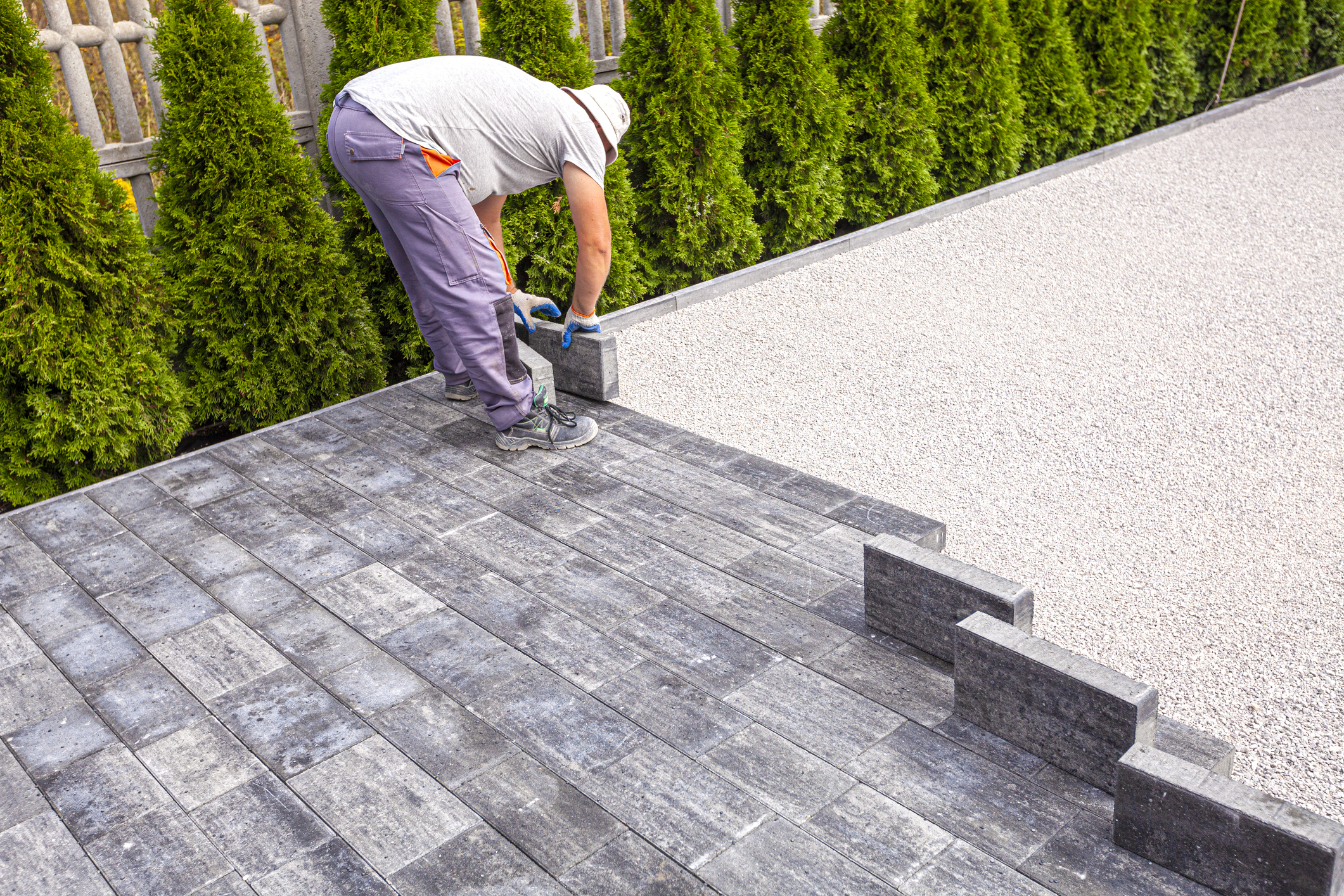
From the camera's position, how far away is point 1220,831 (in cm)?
180

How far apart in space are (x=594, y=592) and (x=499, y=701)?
0.49 meters

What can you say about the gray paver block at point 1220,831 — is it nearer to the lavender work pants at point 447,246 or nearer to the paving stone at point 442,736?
the paving stone at point 442,736

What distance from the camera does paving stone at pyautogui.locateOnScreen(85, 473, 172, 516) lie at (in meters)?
3.47

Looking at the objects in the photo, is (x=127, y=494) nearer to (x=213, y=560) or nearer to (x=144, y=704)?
(x=213, y=560)

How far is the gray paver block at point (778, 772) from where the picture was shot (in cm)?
210

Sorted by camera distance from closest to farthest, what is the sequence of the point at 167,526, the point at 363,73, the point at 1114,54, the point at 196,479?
1. the point at 167,526
2. the point at 196,479
3. the point at 363,73
4. the point at 1114,54

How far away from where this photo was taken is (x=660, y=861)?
1.98 meters

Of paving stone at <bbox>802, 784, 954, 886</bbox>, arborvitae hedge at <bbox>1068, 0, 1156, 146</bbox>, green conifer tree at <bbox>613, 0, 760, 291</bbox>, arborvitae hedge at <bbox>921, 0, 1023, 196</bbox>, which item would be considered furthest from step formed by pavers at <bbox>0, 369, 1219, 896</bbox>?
arborvitae hedge at <bbox>1068, 0, 1156, 146</bbox>

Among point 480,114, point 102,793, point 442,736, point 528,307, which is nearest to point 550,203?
point 528,307

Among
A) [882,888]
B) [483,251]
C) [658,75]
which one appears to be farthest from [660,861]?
[658,75]

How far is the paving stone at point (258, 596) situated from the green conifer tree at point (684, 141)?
3.21 m

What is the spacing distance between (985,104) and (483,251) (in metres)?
4.41

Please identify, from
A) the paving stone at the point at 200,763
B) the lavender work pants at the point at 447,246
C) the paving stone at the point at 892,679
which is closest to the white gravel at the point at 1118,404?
the paving stone at the point at 892,679

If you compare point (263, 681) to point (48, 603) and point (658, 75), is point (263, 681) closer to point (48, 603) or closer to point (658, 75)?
point (48, 603)
